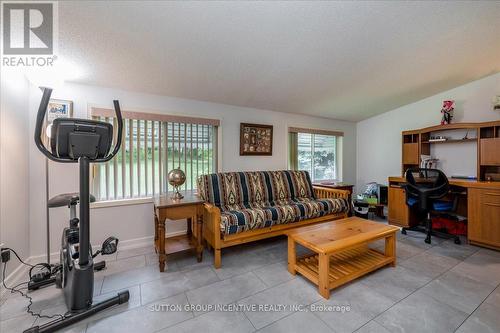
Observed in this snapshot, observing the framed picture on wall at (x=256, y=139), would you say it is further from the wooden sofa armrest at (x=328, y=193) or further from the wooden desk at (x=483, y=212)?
the wooden desk at (x=483, y=212)

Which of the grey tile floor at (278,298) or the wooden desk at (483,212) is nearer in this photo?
the grey tile floor at (278,298)

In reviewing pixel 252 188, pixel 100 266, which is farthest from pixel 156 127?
pixel 100 266

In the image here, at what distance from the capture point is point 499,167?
2957mm

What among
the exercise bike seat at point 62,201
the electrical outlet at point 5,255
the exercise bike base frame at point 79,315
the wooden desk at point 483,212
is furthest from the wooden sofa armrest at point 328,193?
the electrical outlet at point 5,255

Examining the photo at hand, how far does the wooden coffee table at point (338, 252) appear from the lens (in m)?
1.71

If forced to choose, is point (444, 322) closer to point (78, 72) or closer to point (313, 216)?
point (313, 216)

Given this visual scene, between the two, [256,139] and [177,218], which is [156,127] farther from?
[256,139]

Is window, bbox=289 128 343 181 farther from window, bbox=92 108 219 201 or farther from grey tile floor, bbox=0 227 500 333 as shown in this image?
grey tile floor, bbox=0 227 500 333

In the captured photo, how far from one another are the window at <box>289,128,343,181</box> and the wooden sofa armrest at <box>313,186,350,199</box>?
0.65 meters

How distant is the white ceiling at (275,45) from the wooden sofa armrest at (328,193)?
1.48 metres

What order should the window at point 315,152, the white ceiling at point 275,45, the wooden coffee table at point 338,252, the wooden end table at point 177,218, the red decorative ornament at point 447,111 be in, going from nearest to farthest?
the white ceiling at point 275,45 < the wooden coffee table at point 338,252 < the wooden end table at point 177,218 < the red decorative ornament at point 447,111 < the window at point 315,152

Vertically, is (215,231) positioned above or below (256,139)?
below

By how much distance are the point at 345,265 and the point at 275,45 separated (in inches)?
86.2

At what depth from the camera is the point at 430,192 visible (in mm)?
2770
